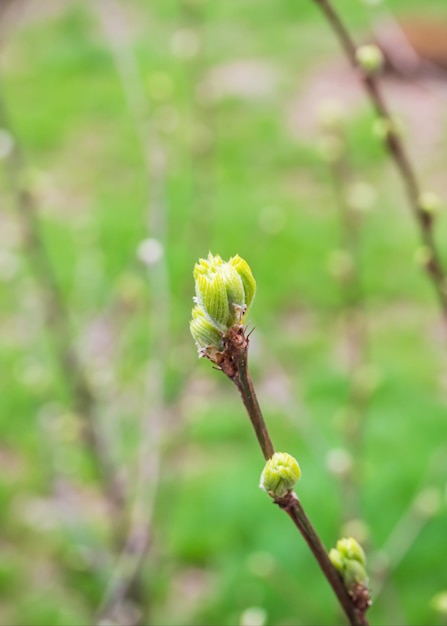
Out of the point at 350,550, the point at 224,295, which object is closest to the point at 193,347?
the point at 350,550

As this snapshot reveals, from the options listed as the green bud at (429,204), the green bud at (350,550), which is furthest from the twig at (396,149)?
the green bud at (350,550)

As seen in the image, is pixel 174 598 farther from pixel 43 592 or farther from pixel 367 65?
pixel 367 65

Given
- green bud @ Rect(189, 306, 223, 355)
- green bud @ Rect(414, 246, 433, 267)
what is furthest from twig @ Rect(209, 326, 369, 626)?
green bud @ Rect(414, 246, 433, 267)

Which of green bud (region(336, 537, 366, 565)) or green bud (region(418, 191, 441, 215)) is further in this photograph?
green bud (region(418, 191, 441, 215))

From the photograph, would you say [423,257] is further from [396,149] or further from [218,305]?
[218,305]

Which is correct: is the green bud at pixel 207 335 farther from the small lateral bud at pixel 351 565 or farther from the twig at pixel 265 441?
the small lateral bud at pixel 351 565

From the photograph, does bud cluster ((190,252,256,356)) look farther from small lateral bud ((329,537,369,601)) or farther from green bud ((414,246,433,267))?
green bud ((414,246,433,267))

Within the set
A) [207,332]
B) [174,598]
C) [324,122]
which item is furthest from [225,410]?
[207,332]

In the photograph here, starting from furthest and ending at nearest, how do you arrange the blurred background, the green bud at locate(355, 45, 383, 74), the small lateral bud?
the blurred background, the green bud at locate(355, 45, 383, 74), the small lateral bud
